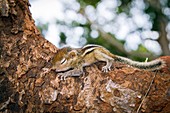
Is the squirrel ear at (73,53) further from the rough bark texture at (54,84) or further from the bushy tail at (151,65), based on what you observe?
the bushy tail at (151,65)

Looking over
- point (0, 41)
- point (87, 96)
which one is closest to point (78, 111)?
point (87, 96)

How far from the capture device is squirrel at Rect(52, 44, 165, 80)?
223cm

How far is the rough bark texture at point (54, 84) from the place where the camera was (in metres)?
2.08

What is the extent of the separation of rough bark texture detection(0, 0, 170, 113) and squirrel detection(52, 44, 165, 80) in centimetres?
3

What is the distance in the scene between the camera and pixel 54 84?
7.25ft

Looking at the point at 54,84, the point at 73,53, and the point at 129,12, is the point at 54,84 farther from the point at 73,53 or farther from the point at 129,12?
the point at 129,12

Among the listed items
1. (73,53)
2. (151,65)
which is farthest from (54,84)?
(151,65)

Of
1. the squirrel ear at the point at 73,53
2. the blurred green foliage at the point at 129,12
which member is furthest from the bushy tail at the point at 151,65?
the blurred green foliage at the point at 129,12

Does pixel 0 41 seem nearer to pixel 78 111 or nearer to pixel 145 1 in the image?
pixel 78 111

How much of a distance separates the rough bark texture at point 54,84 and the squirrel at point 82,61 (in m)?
0.03

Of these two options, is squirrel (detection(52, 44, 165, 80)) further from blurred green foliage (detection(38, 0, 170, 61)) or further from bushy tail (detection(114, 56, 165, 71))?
blurred green foliage (detection(38, 0, 170, 61))

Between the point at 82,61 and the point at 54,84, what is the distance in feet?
0.85

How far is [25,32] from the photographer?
7.98 feet

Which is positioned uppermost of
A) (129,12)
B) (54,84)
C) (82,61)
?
(129,12)
